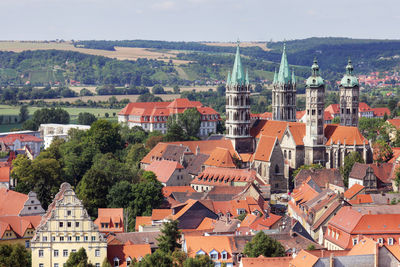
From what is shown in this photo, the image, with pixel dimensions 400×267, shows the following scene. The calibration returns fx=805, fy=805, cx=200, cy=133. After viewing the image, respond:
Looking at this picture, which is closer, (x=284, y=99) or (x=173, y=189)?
(x=173, y=189)

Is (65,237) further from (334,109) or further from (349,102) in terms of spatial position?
(334,109)

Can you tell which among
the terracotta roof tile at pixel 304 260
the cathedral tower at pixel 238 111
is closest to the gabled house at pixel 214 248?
the terracotta roof tile at pixel 304 260

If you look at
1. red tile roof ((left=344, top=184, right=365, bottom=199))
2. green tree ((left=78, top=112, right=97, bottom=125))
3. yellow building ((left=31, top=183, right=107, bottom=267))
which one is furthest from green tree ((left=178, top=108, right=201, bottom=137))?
yellow building ((left=31, top=183, right=107, bottom=267))

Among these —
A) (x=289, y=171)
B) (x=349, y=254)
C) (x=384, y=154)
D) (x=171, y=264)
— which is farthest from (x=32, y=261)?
(x=384, y=154)

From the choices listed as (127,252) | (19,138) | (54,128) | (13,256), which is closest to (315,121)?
(127,252)

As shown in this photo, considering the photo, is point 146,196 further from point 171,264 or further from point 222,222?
point 171,264

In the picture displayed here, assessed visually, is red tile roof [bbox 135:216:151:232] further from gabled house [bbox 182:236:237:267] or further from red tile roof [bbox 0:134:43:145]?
red tile roof [bbox 0:134:43:145]
